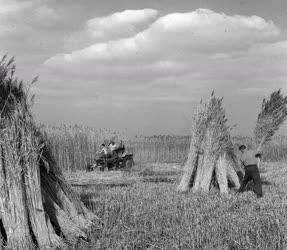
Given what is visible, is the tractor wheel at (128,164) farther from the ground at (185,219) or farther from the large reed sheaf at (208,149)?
the large reed sheaf at (208,149)

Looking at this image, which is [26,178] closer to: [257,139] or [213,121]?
[213,121]

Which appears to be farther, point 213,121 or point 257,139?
point 257,139

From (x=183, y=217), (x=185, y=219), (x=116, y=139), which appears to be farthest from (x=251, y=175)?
(x=116, y=139)

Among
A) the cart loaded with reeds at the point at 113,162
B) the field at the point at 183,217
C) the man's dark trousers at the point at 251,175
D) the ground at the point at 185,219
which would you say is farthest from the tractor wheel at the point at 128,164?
the man's dark trousers at the point at 251,175

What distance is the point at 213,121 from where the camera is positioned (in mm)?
12461

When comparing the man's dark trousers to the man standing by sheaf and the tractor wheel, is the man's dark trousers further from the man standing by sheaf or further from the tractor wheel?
the tractor wheel

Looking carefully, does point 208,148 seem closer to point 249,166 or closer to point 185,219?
point 249,166

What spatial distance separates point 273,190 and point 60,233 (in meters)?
7.46

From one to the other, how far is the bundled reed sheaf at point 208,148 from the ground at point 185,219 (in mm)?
346

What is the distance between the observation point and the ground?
636 centimetres

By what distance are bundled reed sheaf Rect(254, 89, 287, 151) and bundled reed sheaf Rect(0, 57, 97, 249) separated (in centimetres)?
946

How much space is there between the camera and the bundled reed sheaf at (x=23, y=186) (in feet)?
21.1

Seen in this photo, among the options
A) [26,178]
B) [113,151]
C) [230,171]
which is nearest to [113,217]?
[26,178]

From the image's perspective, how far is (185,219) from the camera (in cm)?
813
